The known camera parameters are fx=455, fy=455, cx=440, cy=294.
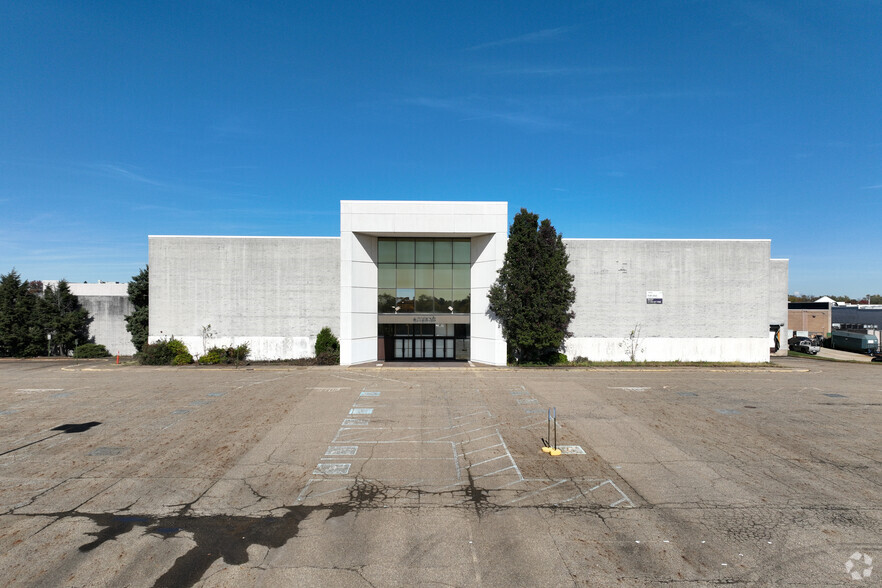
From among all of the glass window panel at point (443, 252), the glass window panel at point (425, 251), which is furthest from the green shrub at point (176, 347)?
the glass window panel at point (443, 252)

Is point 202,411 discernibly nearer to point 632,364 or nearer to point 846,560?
point 846,560

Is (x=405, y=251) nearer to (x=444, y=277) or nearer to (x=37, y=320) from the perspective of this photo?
(x=444, y=277)

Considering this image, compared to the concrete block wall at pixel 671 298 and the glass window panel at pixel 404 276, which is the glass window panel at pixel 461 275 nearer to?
the glass window panel at pixel 404 276

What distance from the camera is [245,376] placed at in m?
25.2

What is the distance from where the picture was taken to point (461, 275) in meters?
30.9

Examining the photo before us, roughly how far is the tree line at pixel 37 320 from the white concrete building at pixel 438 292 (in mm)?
9656

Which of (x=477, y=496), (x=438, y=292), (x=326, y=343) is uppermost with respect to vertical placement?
(x=438, y=292)

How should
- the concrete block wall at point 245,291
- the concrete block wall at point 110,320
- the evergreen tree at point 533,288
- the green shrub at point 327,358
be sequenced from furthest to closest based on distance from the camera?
1. the concrete block wall at point 110,320
2. the concrete block wall at point 245,291
3. the green shrub at point 327,358
4. the evergreen tree at point 533,288

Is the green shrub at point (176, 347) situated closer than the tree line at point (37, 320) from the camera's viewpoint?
Yes

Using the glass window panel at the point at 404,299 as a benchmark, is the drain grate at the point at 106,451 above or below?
below

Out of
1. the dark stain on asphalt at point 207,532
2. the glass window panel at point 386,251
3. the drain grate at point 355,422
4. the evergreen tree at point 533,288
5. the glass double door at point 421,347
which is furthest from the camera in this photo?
the glass double door at point 421,347

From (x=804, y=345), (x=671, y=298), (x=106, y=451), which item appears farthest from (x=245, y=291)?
(x=804, y=345)

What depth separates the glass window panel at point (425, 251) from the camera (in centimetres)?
3098

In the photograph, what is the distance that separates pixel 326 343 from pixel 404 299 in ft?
19.3
